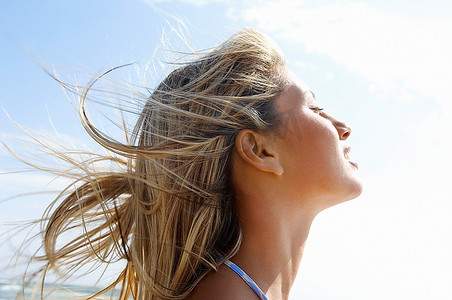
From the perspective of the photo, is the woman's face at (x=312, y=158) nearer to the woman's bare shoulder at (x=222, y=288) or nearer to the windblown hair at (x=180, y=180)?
the windblown hair at (x=180, y=180)

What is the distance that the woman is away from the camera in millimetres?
2611

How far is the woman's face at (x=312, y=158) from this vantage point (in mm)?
2631

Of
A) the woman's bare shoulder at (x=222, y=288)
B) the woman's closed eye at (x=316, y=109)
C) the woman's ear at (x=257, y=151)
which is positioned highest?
the woman's closed eye at (x=316, y=109)

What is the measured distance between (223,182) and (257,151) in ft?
0.75

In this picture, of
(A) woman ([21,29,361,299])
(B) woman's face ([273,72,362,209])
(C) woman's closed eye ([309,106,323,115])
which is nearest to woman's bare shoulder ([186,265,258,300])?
(A) woman ([21,29,361,299])

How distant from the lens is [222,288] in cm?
243

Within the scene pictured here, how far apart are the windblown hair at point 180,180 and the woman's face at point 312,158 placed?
10cm

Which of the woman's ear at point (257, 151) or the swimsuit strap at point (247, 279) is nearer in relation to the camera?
the swimsuit strap at point (247, 279)

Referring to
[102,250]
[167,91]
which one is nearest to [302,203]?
[167,91]

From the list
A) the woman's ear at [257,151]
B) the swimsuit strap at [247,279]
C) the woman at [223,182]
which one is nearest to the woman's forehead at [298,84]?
the woman at [223,182]

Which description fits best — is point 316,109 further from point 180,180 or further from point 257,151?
point 180,180

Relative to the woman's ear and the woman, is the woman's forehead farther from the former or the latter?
the woman's ear

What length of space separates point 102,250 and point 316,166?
1.26m

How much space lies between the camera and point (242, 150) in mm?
2662
